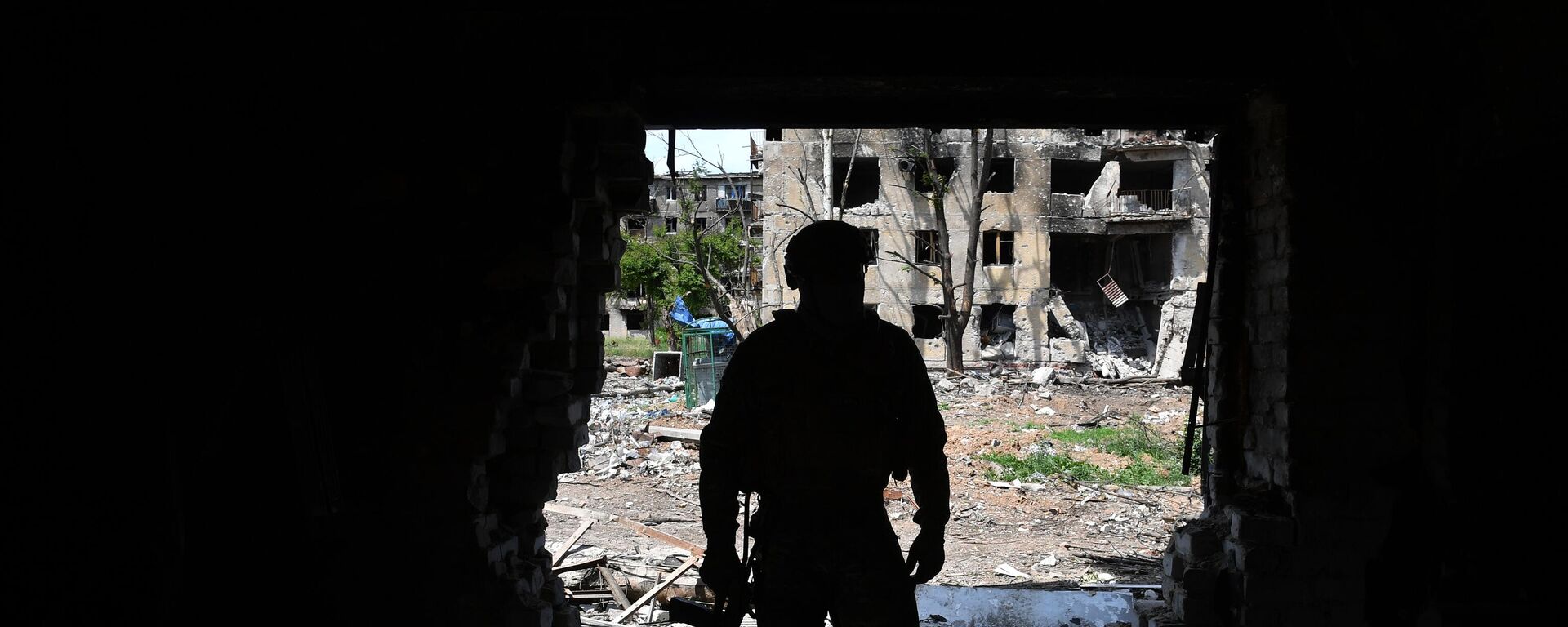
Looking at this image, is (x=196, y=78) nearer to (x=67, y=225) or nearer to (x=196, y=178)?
(x=196, y=178)

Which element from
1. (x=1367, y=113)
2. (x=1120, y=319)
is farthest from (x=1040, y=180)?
(x=1367, y=113)

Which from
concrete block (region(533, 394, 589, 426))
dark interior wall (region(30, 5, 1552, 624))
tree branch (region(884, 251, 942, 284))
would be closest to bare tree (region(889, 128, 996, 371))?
tree branch (region(884, 251, 942, 284))

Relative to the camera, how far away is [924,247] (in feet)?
81.9

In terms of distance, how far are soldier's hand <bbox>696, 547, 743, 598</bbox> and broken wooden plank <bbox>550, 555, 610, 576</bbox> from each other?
3.42m

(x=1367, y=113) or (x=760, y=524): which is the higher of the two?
(x=1367, y=113)

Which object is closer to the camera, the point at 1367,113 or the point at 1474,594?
the point at 1474,594

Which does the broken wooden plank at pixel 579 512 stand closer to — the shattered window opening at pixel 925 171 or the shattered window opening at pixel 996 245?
the shattered window opening at pixel 925 171

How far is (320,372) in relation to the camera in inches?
145

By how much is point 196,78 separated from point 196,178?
378 millimetres

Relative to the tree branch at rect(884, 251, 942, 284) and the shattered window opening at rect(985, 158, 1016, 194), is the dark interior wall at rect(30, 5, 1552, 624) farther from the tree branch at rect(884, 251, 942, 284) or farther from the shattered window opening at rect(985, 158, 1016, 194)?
the shattered window opening at rect(985, 158, 1016, 194)

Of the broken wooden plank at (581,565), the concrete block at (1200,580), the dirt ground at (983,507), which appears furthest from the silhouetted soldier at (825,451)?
the broken wooden plank at (581,565)

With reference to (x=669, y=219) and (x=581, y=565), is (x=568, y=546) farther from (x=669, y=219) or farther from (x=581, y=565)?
(x=669, y=219)

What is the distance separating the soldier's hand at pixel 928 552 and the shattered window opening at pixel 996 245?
22680 mm

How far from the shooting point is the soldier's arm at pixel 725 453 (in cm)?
309
